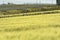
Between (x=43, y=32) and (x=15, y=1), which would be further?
(x=15, y=1)

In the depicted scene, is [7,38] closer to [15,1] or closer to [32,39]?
[32,39]

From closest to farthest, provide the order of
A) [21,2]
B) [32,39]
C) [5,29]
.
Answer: [32,39], [5,29], [21,2]

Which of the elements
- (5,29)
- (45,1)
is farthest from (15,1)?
(5,29)

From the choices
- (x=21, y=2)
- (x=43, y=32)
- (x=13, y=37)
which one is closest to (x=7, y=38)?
(x=13, y=37)

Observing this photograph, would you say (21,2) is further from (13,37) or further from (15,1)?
(13,37)

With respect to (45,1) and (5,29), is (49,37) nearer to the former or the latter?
(5,29)

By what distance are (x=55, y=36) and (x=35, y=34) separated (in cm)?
6

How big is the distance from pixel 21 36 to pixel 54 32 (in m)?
0.11

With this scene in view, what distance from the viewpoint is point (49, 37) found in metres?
0.45

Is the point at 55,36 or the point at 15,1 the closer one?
the point at 55,36

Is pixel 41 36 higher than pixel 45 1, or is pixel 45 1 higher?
pixel 41 36

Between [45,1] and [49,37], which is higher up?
[49,37]

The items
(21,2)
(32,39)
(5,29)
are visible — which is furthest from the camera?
(21,2)

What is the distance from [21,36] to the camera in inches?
18.1
